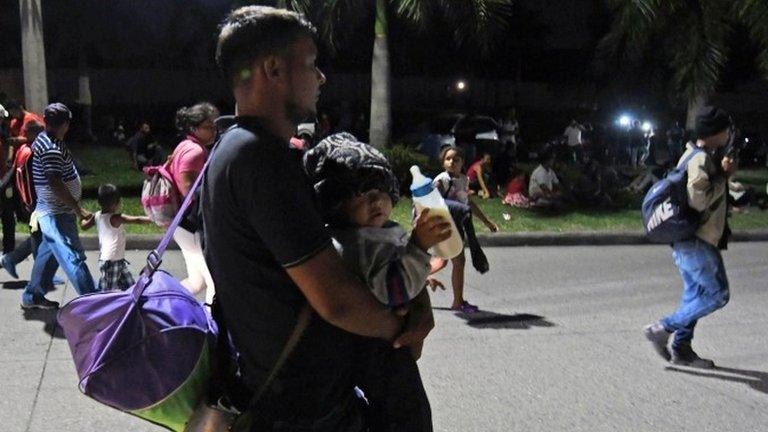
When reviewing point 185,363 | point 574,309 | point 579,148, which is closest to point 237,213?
point 185,363

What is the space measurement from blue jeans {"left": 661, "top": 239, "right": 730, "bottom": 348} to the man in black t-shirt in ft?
13.3

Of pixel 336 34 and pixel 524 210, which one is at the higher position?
pixel 336 34

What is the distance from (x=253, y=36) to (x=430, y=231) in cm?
63

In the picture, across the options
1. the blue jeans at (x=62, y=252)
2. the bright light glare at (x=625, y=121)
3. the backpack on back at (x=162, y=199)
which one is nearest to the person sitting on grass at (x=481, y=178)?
the blue jeans at (x=62, y=252)

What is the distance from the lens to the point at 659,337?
6.45 meters

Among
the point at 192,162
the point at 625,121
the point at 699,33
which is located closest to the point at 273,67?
the point at 192,162

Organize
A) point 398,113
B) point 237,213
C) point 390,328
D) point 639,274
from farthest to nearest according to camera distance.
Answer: point 398,113 → point 639,274 → point 390,328 → point 237,213

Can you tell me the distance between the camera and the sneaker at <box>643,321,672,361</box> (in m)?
6.24

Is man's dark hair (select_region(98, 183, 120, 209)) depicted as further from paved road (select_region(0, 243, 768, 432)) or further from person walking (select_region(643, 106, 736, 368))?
person walking (select_region(643, 106, 736, 368))

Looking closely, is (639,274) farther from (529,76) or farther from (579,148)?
(529,76)

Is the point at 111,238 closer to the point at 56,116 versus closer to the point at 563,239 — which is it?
the point at 56,116

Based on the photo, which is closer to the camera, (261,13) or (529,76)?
(261,13)

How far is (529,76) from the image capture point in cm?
4350

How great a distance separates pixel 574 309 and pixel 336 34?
8.47 metres
